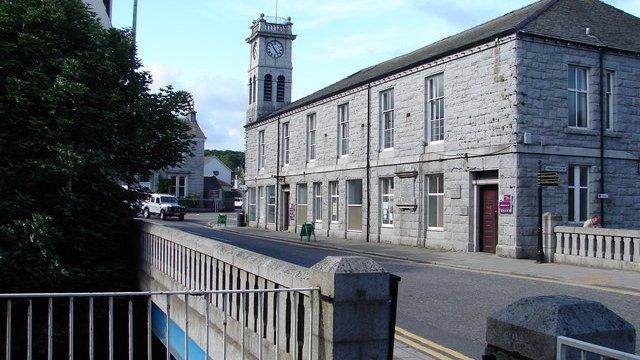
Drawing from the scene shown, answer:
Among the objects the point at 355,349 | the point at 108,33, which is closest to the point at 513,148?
the point at 108,33

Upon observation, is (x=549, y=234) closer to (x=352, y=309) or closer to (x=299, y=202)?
(x=352, y=309)

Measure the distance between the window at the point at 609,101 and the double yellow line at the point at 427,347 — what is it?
51.2 feet

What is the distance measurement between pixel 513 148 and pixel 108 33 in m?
12.7

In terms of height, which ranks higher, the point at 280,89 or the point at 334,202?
the point at 280,89

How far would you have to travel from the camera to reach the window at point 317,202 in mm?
31734

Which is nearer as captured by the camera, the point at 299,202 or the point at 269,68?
the point at 299,202

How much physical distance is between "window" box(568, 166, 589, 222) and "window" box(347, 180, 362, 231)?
10.4 metres

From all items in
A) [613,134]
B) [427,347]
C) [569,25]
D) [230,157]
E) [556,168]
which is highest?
[230,157]

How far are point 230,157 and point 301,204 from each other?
411 ft

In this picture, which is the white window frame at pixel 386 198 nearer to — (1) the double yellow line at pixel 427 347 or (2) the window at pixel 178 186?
(1) the double yellow line at pixel 427 347

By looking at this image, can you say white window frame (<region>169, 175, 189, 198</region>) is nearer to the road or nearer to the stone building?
the stone building

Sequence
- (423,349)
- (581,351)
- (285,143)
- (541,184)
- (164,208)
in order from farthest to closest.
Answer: (164,208) < (285,143) < (541,184) < (423,349) < (581,351)

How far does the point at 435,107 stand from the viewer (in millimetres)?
22578

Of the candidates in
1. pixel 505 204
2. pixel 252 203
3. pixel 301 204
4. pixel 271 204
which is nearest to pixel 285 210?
pixel 271 204
